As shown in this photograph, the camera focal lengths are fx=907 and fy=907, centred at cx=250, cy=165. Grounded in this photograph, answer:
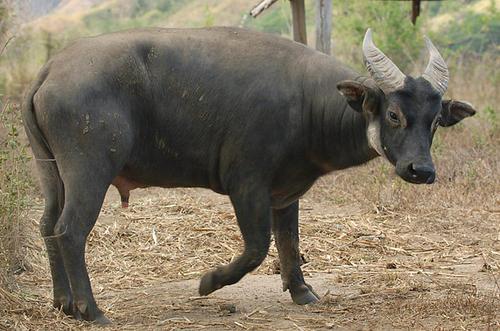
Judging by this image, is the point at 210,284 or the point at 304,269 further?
the point at 304,269

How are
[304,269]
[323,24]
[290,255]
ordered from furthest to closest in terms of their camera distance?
[323,24] → [304,269] → [290,255]

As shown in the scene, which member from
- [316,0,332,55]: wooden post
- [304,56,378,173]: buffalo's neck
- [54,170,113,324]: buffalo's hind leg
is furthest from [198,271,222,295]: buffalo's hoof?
[316,0,332,55]: wooden post

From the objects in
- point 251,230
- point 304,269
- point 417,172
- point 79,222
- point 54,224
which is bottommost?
point 304,269

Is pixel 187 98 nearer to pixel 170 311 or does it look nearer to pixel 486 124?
pixel 170 311

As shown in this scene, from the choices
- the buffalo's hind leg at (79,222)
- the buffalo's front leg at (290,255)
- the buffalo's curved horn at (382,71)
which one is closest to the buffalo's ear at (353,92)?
the buffalo's curved horn at (382,71)

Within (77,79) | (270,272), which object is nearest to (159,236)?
(270,272)

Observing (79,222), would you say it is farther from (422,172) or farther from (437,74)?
(437,74)

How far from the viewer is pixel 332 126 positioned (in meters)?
6.40

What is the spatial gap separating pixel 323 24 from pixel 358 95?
5.16 m

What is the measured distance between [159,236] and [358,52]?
10754mm

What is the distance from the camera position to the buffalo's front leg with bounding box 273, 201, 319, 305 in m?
6.88

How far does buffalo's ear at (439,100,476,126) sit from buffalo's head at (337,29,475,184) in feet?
0.35

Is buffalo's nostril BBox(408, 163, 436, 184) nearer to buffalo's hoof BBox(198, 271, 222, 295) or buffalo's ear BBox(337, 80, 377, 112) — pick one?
buffalo's ear BBox(337, 80, 377, 112)

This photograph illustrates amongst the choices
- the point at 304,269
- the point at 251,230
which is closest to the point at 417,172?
the point at 251,230
